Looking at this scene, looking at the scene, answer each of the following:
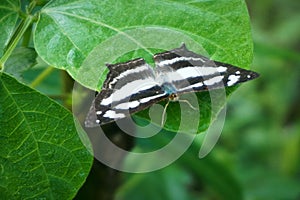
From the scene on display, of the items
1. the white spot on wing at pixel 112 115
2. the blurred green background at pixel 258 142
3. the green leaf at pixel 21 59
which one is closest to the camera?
the white spot on wing at pixel 112 115

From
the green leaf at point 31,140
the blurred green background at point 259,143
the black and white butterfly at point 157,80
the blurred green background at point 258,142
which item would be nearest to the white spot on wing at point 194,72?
the black and white butterfly at point 157,80

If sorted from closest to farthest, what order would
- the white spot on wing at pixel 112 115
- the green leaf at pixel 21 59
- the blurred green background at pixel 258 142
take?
the white spot on wing at pixel 112 115 < the green leaf at pixel 21 59 < the blurred green background at pixel 258 142

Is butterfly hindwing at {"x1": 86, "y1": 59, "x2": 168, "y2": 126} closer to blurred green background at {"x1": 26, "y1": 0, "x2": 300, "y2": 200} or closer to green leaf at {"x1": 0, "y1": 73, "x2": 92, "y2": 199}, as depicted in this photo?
green leaf at {"x1": 0, "y1": 73, "x2": 92, "y2": 199}

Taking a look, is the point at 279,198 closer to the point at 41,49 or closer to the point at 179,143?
the point at 179,143

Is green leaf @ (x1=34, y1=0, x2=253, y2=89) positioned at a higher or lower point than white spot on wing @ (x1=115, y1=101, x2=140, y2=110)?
higher

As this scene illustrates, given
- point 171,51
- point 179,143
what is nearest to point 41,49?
point 171,51

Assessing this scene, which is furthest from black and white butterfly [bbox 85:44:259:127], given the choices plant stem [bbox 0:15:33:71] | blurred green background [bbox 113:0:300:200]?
blurred green background [bbox 113:0:300:200]

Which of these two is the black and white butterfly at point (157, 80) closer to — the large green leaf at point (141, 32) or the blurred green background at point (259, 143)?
the large green leaf at point (141, 32)
